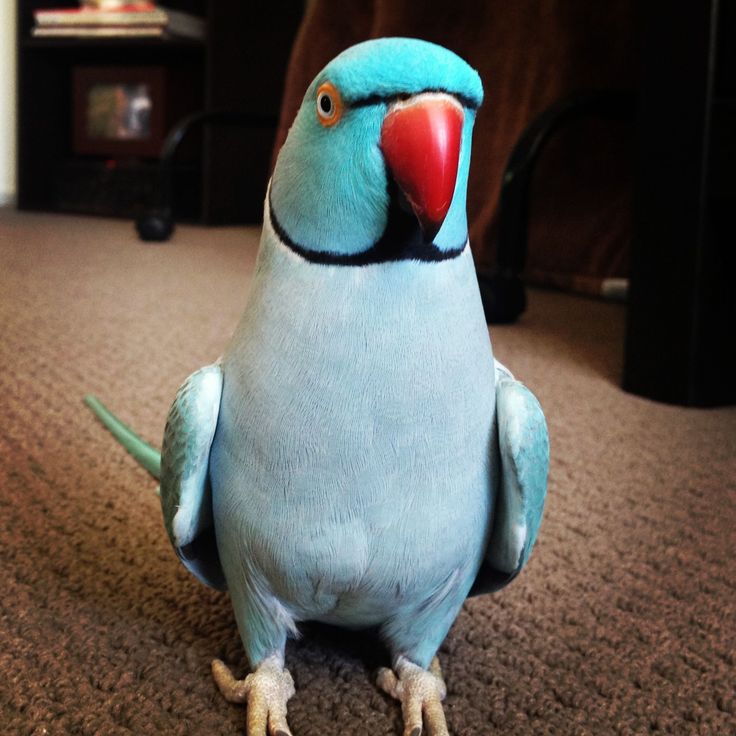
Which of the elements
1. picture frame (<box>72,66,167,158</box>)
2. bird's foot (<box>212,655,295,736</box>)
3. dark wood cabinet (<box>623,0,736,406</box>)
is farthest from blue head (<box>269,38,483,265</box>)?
picture frame (<box>72,66,167,158</box>)

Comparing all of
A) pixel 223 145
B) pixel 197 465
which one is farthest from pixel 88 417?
pixel 223 145

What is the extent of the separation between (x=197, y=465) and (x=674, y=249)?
68cm

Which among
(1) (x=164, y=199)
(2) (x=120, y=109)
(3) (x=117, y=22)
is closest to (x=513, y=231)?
(1) (x=164, y=199)

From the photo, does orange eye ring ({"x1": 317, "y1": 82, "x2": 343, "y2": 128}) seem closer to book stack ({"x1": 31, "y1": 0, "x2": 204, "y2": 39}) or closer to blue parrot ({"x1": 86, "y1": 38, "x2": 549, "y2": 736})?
blue parrot ({"x1": 86, "y1": 38, "x2": 549, "y2": 736})

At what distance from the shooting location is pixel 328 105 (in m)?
0.41

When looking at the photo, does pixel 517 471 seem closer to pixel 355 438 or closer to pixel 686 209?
pixel 355 438

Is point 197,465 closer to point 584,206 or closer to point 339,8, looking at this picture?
point 584,206

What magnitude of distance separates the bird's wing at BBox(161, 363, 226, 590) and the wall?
2.70 meters

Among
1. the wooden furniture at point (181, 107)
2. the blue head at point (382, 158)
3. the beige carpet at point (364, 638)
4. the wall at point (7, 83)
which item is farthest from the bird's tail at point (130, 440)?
the wall at point (7, 83)

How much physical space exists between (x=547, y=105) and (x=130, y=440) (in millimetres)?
1119

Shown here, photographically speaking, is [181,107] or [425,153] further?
A: [181,107]

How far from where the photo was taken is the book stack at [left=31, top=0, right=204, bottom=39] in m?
2.48

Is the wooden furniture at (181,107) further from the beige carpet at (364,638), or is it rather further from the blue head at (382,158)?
the blue head at (382,158)

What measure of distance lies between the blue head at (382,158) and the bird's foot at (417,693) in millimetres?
215
